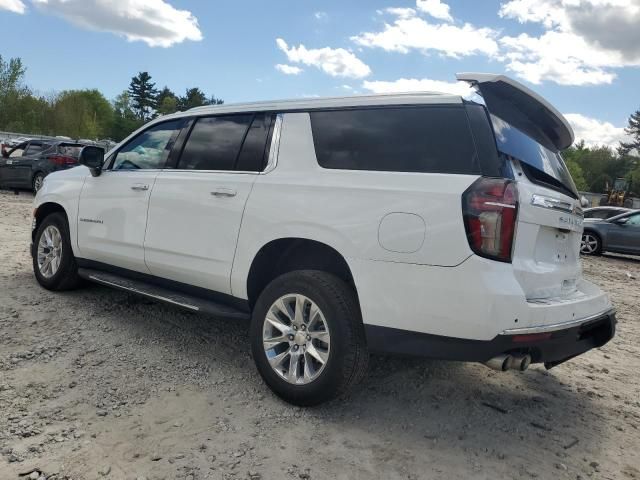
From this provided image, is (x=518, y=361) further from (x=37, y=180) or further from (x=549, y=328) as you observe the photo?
(x=37, y=180)

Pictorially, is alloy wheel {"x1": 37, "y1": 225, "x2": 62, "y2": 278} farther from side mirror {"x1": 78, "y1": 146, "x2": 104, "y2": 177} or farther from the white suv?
the white suv

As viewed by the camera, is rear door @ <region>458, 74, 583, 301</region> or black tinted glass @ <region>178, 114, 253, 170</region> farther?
black tinted glass @ <region>178, 114, 253, 170</region>

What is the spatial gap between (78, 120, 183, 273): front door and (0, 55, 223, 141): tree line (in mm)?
63913

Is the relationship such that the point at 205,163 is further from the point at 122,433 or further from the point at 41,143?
the point at 41,143

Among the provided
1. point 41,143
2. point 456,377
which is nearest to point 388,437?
point 456,377

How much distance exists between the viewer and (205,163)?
4.02 meters

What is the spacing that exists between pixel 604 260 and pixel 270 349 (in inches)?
481

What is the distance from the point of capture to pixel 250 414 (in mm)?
3201

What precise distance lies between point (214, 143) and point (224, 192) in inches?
21.2

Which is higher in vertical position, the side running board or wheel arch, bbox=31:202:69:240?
wheel arch, bbox=31:202:69:240

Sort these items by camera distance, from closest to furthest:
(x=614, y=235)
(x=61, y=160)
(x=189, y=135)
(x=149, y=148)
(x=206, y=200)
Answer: (x=206, y=200) → (x=189, y=135) → (x=149, y=148) → (x=614, y=235) → (x=61, y=160)

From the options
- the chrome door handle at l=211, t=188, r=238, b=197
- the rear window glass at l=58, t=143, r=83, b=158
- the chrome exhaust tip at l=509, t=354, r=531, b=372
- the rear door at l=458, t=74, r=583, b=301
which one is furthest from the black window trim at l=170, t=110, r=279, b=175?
the rear window glass at l=58, t=143, r=83, b=158

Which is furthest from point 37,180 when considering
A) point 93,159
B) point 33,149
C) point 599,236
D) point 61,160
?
point 599,236

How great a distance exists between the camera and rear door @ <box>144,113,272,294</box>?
3652 mm
